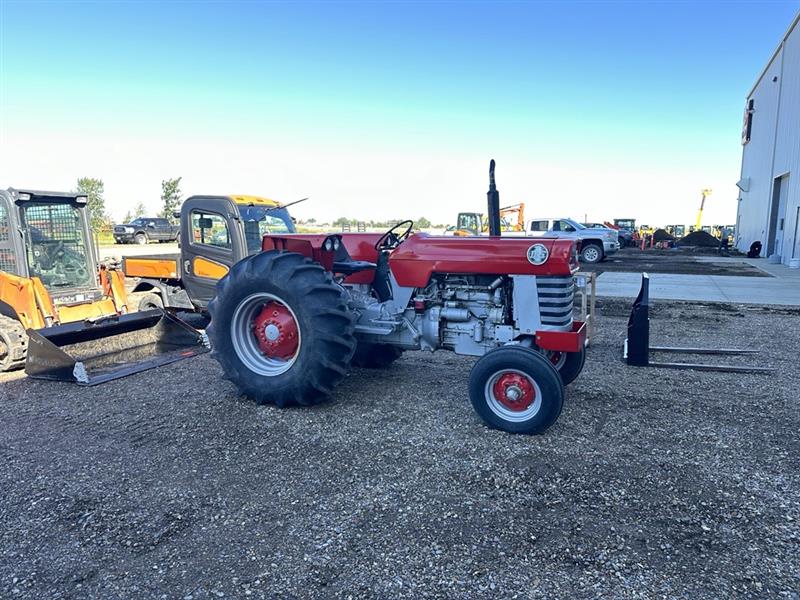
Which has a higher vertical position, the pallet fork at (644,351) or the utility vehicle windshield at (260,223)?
the utility vehicle windshield at (260,223)

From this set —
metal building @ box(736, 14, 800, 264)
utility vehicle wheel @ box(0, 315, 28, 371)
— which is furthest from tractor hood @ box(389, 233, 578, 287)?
metal building @ box(736, 14, 800, 264)

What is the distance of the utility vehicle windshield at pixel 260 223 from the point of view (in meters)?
7.88

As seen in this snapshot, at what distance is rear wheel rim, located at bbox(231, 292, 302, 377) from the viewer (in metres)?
4.82

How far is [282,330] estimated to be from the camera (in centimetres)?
483

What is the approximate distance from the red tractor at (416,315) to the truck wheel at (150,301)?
3702 mm

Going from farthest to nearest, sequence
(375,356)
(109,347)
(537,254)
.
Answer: (109,347) < (375,356) < (537,254)

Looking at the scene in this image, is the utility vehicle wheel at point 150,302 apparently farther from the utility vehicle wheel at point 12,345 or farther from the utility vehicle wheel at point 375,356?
the utility vehicle wheel at point 375,356

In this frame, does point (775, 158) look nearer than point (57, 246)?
No

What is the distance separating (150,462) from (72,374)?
218cm

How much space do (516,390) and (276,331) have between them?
2.12 meters

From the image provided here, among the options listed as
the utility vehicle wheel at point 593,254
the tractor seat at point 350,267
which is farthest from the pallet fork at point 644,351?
the utility vehicle wheel at point 593,254

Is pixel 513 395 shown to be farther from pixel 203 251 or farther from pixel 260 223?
pixel 203 251

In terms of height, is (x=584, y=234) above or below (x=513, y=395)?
above

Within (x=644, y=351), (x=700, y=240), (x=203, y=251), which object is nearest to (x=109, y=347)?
(x=203, y=251)
